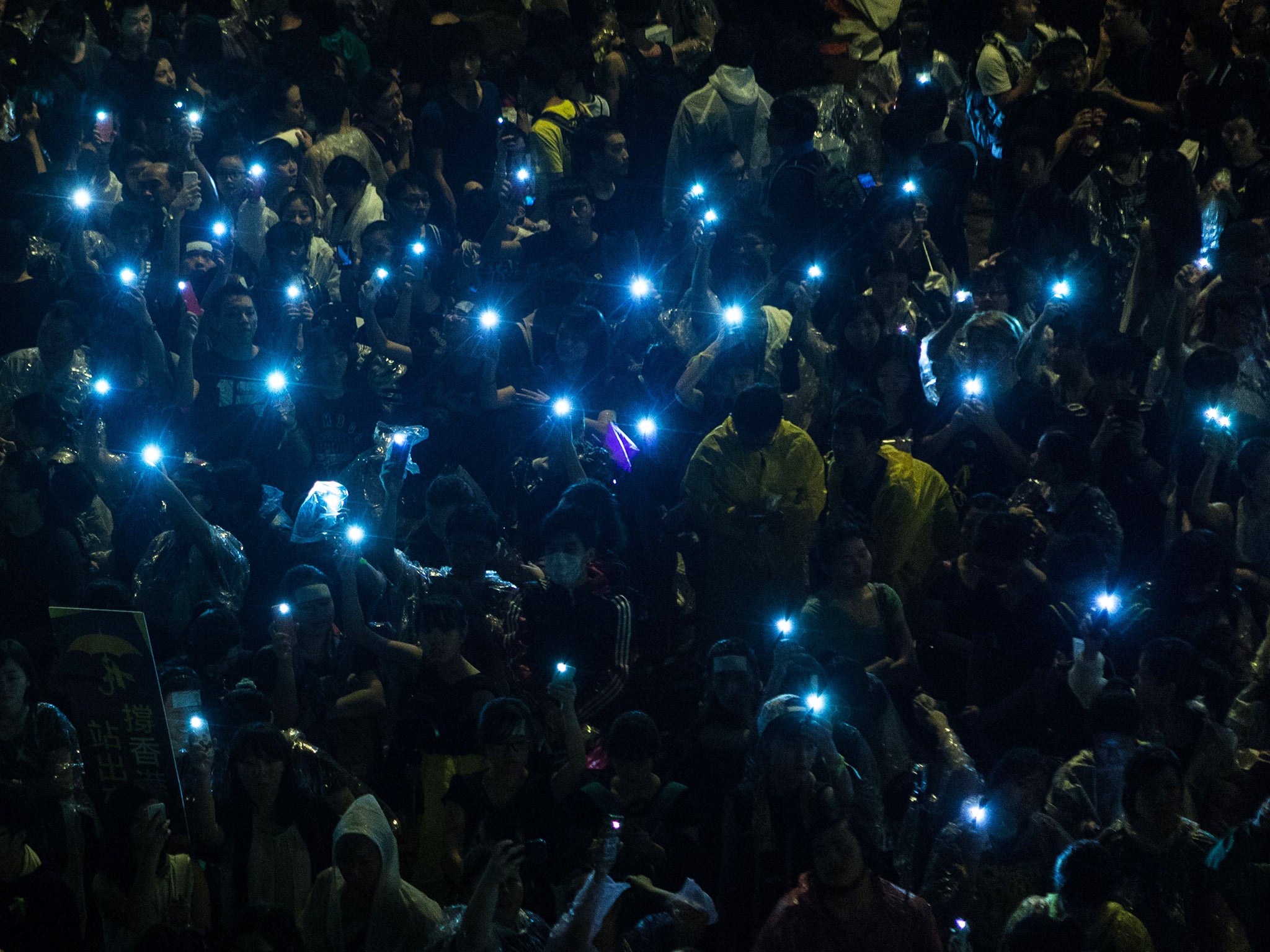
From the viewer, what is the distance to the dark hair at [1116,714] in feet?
18.7

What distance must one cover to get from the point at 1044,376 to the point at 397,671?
3.41 meters

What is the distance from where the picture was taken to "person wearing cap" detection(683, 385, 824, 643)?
676cm

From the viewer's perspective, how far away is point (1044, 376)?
7316mm

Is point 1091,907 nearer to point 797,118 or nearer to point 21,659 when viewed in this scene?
point 21,659

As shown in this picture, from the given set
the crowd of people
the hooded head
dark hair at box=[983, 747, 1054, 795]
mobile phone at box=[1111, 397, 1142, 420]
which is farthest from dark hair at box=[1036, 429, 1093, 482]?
the hooded head

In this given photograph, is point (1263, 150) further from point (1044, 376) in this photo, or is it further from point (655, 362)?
point (655, 362)

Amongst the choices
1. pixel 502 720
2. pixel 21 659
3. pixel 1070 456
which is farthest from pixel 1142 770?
pixel 21 659

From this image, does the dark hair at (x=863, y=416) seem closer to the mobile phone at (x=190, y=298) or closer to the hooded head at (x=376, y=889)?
the hooded head at (x=376, y=889)

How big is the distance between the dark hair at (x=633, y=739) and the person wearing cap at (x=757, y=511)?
3.81 feet

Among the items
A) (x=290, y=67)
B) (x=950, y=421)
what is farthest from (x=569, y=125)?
(x=950, y=421)

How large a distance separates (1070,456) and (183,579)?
4018 millimetres

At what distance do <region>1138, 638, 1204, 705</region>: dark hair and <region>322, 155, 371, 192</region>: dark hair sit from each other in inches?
213

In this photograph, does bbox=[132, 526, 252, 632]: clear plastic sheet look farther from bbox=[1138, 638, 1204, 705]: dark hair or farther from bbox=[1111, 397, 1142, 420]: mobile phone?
bbox=[1111, 397, 1142, 420]: mobile phone

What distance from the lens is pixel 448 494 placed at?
6.90 meters
